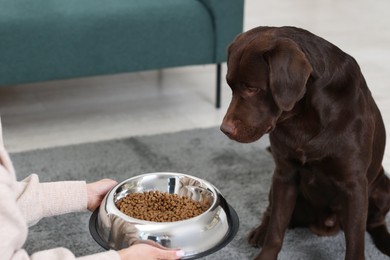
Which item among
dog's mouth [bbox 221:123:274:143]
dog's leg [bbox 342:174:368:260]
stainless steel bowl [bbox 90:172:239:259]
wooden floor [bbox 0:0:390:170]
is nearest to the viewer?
stainless steel bowl [bbox 90:172:239:259]

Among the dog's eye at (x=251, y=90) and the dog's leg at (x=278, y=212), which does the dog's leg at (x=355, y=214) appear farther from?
the dog's eye at (x=251, y=90)

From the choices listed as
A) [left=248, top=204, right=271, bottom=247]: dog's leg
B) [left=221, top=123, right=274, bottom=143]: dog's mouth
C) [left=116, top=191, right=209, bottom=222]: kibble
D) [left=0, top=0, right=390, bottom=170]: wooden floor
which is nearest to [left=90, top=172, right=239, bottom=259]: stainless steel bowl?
[left=116, top=191, right=209, bottom=222]: kibble

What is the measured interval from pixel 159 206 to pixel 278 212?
16.1 inches

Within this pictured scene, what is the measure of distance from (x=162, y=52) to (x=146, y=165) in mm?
548

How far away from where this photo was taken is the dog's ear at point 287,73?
1434mm

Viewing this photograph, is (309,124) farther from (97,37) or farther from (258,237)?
(97,37)

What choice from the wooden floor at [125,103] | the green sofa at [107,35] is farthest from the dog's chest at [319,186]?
the green sofa at [107,35]

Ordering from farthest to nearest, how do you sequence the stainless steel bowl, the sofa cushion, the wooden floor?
the wooden floor, the sofa cushion, the stainless steel bowl

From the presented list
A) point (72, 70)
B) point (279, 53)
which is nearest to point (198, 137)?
point (72, 70)

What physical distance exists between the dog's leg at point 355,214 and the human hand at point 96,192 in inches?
23.2

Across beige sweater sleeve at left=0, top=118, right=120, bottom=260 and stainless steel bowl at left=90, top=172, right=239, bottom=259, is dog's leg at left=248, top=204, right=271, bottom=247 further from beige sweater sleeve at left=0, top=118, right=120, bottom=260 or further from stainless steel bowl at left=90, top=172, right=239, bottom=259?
beige sweater sleeve at left=0, top=118, right=120, bottom=260

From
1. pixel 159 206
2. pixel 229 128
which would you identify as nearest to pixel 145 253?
pixel 159 206

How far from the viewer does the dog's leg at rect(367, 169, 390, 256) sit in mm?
1896

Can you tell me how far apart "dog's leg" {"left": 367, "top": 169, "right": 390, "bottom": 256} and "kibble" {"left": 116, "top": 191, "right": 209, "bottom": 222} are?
0.59m
